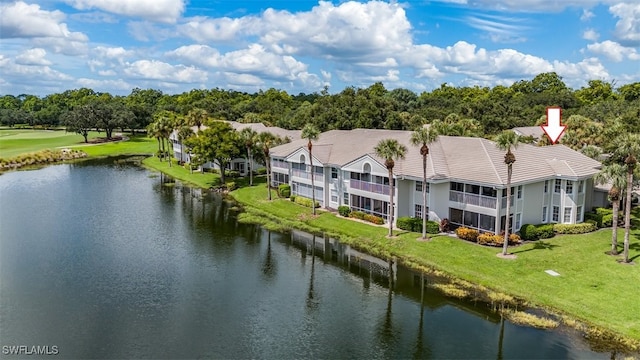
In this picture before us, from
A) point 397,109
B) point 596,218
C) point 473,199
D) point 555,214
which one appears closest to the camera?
point 473,199

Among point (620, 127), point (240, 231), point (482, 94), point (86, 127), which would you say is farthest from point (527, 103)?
point (86, 127)

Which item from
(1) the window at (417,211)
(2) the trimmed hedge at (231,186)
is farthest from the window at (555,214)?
(2) the trimmed hedge at (231,186)

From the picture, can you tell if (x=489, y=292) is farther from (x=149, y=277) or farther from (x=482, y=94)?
(x=482, y=94)

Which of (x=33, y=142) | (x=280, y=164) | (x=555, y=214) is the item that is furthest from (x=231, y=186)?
(x=33, y=142)

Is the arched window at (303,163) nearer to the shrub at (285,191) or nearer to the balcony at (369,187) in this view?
the shrub at (285,191)

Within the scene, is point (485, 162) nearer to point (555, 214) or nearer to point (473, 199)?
point (473, 199)

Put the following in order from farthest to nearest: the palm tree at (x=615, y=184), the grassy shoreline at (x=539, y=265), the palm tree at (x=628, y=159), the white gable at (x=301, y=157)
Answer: the white gable at (x=301, y=157), the palm tree at (x=615, y=184), the palm tree at (x=628, y=159), the grassy shoreline at (x=539, y=265)
